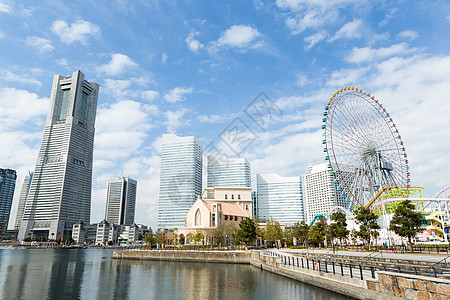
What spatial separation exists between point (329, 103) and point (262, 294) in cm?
5400

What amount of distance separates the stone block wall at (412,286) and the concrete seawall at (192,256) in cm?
4207

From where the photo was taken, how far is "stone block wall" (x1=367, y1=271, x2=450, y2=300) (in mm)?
14922

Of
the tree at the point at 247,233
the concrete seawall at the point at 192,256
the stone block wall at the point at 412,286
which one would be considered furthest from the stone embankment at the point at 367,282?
the tree at the point at 247,233

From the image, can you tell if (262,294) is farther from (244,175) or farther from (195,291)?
(244,175)

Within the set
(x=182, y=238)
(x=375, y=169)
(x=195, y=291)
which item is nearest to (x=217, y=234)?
(x=182, y=238)

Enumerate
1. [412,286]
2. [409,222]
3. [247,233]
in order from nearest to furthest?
[412,286]
[409,222]
[247,233]

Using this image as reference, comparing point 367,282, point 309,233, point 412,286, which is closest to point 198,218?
point 309,233

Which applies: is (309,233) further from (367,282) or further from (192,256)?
(367,282)

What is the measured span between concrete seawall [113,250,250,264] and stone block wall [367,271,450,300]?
4207cm

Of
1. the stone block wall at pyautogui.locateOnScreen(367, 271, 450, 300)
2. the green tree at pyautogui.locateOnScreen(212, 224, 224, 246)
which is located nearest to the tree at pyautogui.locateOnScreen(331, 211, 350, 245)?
the green tree at pyautogui.locateOnScreen(212, 224, 224, 246)

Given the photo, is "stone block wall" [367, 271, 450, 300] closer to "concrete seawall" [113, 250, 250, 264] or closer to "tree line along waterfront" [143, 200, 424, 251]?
"tree line along waterfront" [143, 200, 424, 251]

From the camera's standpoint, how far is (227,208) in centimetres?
10350

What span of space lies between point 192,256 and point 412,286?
189 ft

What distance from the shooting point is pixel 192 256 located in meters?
67.9
